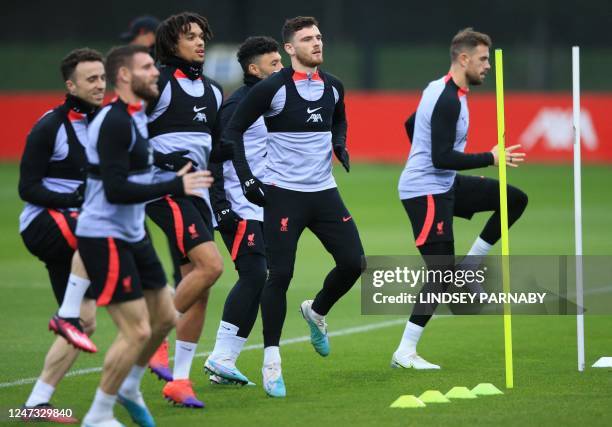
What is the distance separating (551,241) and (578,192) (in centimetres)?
876

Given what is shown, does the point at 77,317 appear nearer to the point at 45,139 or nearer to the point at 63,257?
the point at 63,257

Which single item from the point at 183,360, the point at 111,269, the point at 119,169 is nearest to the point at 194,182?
the point at 119,169

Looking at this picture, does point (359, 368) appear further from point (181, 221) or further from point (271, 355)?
point (181, 221)

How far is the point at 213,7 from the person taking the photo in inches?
1581

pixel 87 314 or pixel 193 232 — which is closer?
pixel 87 314

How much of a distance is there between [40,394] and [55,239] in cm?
102

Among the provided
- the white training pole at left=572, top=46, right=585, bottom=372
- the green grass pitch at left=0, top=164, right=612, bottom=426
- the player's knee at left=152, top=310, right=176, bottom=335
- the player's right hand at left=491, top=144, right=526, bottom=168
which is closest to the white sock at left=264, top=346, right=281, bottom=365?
the green grass pitch at left=0, top=164, right=612, bottom=426

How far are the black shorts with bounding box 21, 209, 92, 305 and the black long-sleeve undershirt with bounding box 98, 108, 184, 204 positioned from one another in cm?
115

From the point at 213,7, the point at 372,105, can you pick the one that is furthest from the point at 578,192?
the point at 213,7

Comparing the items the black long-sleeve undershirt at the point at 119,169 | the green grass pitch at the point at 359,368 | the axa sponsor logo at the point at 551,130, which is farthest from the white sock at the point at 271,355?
the axa sponsor logo at the point at 551,130

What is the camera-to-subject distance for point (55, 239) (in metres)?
7.94

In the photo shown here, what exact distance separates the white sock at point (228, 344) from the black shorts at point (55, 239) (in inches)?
54.8

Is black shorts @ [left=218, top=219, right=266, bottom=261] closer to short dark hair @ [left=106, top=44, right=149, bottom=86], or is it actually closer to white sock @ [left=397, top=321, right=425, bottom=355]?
white sock @ [left=397, top=321, right=425, bottom=355]

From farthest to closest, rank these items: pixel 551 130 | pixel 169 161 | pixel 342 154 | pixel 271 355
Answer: pixel 551 130
pixel 342 154
pixel 271 355
pixel 169 161
